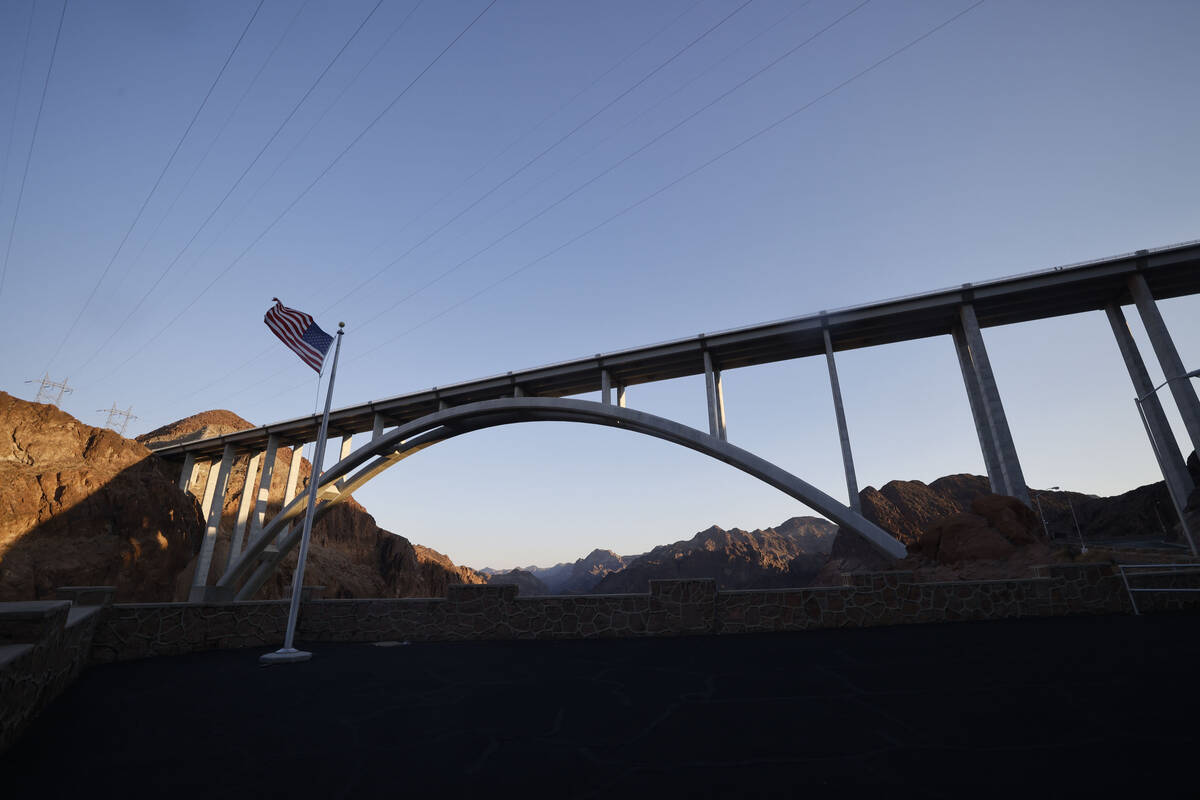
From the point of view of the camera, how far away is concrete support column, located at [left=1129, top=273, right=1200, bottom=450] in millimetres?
13945

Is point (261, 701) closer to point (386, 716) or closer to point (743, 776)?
point (386, 716)

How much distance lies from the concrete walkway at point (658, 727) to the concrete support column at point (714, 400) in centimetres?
1244

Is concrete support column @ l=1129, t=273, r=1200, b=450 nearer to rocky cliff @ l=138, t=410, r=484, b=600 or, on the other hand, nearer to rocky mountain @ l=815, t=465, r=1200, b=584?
rocky mountain @ l=815, t=465, r=1200, b=584

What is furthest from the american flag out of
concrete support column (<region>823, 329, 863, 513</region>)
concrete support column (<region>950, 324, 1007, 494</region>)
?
concrete support column (<region>950, 324, 1007, 494</region>)

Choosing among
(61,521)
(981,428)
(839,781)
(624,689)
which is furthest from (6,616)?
(61,521)

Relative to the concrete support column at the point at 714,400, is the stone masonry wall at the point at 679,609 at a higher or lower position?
lower

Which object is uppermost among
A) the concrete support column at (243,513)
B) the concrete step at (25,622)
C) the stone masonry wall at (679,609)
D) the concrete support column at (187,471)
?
the concrete support column at (187,471)

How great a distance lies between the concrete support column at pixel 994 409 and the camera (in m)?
15.4

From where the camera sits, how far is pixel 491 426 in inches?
1009

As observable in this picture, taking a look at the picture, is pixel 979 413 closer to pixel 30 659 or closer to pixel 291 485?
pixel 30 659

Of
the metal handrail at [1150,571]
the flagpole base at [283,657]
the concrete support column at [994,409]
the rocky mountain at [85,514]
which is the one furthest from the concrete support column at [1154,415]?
the rocky mountain at [85,514]

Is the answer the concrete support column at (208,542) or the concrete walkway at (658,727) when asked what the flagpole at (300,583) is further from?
the concrete support column at (208,542)

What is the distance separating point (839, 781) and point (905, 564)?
1442 centimetres

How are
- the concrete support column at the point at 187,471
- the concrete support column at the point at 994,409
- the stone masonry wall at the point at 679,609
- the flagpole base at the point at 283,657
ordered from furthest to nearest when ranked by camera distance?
1. the concrete support column at the point at 187,471
2. the concrete support column at the point at 994,409
3. the stone masonry wall at the point at 679,609
4. the flagpole base at the point at 283,657
